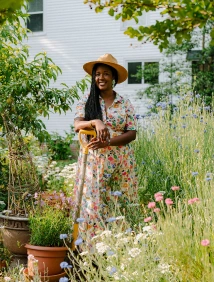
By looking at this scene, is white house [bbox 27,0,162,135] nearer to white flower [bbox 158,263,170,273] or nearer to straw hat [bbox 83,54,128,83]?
straw hat [bbox 83,54,128,83]

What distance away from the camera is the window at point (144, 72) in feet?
45.6

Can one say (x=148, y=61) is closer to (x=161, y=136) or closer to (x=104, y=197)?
(x=161, y=136)

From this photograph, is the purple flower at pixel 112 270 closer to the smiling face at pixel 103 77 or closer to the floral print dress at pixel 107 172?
the floral print dress at pixel 107 172

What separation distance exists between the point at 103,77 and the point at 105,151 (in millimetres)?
655

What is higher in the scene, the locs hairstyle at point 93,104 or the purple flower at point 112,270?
the locs hairstyle at point 93,104

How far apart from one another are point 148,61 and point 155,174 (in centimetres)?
1055

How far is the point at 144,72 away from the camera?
14.2 metres

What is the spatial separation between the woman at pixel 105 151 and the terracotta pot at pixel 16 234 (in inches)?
20.9

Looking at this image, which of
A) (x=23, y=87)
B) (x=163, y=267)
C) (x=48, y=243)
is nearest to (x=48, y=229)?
(x=48, y=243)

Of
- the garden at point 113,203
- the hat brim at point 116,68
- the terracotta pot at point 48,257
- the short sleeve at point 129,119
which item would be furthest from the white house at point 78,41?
the terracotta pot at point 48,257

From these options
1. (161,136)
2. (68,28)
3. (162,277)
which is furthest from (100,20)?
(162,277)

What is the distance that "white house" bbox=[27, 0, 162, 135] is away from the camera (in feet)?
49.8

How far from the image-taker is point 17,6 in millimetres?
1017

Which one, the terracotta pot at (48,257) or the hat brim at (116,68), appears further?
the hat brim at (116,68)
